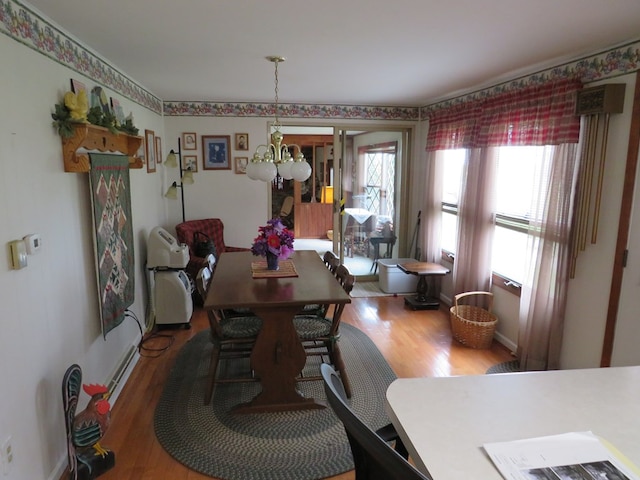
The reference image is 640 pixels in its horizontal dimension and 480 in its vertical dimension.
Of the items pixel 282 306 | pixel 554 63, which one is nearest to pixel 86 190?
pixel 282 306

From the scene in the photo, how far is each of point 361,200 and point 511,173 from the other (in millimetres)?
2271

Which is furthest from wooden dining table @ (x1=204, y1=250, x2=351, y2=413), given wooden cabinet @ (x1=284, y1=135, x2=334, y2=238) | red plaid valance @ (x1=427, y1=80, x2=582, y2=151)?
wooden cabinet @ (x1=284, y1=135, x2=334, y2=238)

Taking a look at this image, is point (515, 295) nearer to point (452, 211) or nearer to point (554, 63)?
point (452, 211)

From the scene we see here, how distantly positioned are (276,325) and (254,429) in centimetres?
61

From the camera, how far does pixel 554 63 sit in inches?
114

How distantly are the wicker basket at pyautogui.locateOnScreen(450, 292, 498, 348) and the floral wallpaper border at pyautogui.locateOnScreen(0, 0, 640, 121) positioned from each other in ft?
6.15

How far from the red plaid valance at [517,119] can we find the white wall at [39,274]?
3.05 m

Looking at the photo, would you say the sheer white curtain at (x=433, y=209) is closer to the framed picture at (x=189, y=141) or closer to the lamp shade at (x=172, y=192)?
the framed picture at (x=189, y=141)

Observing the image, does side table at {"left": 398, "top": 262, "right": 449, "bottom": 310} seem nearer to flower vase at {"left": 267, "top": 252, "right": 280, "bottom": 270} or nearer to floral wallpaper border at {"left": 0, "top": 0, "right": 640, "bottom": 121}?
floral wallpaper border at {"left": 0, "top": 0, "right": 640, "bottom": 121}

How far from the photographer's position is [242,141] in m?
4.94

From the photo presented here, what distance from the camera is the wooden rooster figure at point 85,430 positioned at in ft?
6.39

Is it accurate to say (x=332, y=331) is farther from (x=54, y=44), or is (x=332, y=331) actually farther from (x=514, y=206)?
(x=54, y=44)


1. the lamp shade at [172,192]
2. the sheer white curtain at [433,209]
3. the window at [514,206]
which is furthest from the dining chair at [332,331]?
the lamp shade at [172,192]

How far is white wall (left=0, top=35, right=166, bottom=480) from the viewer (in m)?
1.67
